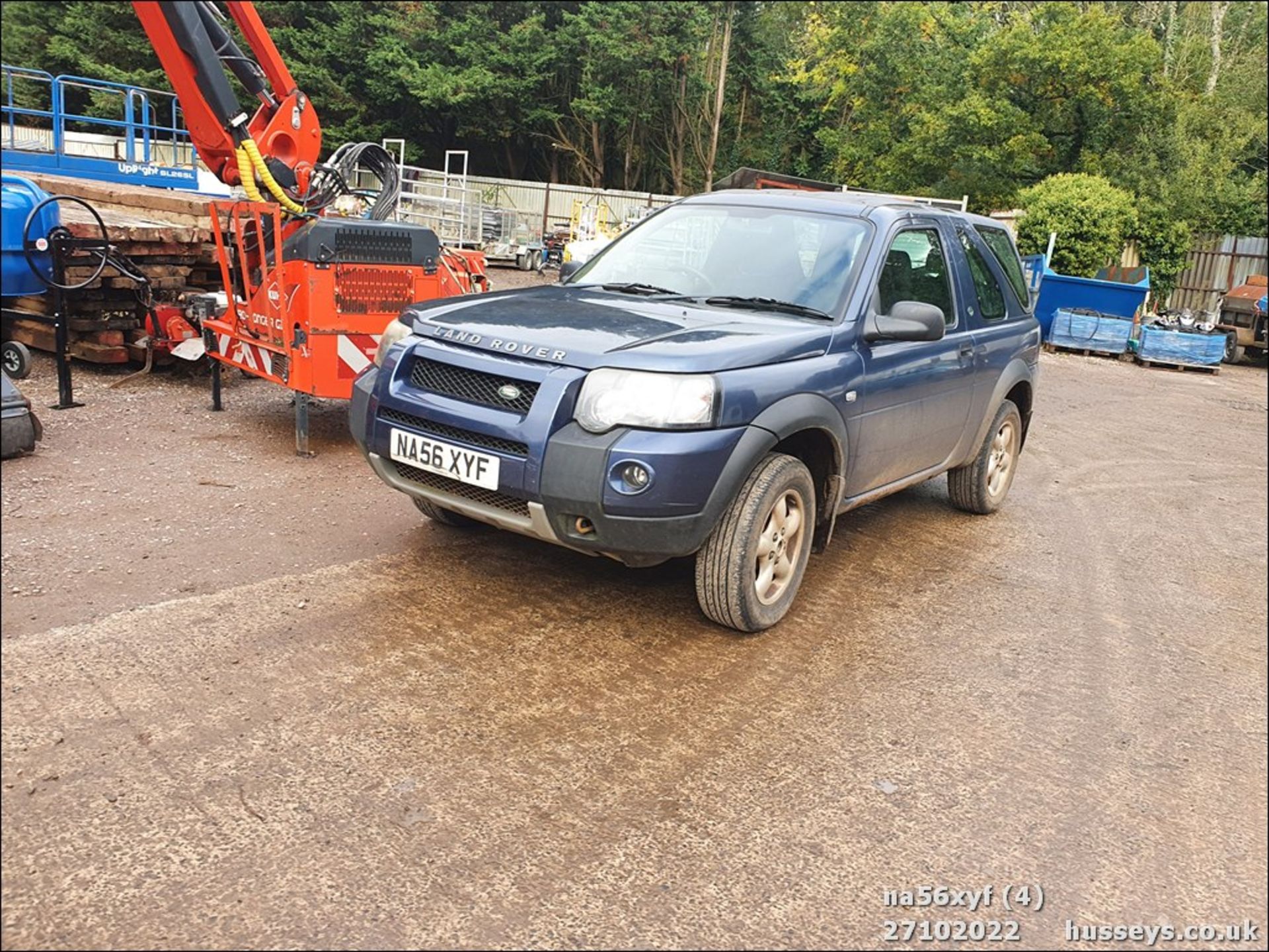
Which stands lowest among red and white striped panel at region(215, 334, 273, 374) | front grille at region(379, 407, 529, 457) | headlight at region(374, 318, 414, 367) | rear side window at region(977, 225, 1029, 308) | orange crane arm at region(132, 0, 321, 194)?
red and white striped panel at region(215, 334, 273, 374)

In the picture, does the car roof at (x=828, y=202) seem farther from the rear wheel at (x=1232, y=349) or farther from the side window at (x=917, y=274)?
the rear wheel at (x=1232, y=349)

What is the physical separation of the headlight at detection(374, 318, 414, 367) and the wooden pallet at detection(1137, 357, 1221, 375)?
1643 cm

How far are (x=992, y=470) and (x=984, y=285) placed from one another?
128cm

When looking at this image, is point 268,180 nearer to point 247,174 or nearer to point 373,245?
point 247,174

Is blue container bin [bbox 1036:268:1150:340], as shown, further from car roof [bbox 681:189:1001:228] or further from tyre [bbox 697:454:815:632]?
tyre [bbox 697:454:815:632]

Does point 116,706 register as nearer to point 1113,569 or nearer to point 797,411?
point 797,411

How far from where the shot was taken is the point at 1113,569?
231 inches

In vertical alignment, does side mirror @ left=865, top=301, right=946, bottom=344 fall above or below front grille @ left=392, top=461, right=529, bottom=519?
above

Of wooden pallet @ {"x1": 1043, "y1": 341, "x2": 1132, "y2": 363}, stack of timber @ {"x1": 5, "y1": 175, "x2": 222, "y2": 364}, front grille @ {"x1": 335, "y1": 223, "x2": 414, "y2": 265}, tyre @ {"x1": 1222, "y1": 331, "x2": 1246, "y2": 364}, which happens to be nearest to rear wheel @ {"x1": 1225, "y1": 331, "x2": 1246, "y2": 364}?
tyre @ {"x1": 1222, "y1": 331, "x2": 1246, "y2": 364}

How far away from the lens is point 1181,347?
17250 mm

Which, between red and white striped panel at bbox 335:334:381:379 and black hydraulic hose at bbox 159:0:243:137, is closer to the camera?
black hydraulic hose at bbox 159:0:243:137

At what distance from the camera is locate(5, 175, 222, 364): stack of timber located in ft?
26.7

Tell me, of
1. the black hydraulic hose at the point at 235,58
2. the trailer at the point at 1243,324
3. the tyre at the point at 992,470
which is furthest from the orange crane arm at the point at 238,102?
the trailer at the point at 1243,324

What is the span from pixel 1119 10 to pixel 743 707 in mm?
27135
